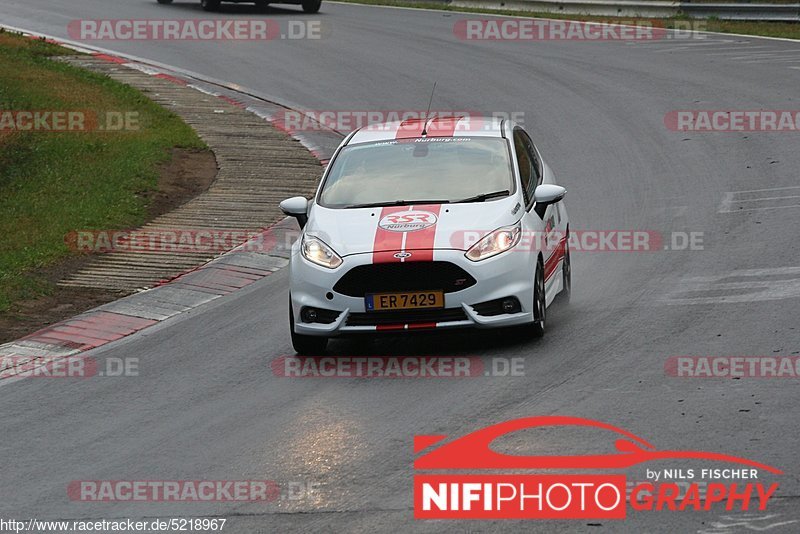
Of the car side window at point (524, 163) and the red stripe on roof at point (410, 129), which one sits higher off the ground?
the red stripe on roof at point (410, 129)

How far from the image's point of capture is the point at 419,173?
35.8ft

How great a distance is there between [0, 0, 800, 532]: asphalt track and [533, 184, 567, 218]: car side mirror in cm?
89

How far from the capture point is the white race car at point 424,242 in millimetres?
9758

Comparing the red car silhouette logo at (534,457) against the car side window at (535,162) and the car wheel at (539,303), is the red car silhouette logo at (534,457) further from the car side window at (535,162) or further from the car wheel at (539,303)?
the car side window at (535,162)

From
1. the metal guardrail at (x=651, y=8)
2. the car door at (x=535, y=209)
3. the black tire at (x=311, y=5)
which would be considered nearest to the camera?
the car door at (x=535, y=209)

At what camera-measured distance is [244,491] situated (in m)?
7.19

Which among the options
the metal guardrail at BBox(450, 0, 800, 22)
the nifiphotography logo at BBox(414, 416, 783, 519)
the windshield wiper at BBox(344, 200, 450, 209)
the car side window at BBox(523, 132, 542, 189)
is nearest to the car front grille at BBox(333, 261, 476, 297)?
the windshield wiper at BBox(344, 200, 450, 209)

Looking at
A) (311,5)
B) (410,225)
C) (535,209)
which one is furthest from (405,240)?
(311,5)

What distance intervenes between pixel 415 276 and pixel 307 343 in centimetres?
103

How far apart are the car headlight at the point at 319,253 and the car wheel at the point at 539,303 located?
1.43m

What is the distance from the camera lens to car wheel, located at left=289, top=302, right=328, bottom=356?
10.2 metres

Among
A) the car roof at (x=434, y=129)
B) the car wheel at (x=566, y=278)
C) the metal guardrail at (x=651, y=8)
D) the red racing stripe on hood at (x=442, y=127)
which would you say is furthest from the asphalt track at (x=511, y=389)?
the metal guardrail at (x=651, y=8)

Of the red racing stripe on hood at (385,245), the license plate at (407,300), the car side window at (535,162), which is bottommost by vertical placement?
the license plate at (407,300)

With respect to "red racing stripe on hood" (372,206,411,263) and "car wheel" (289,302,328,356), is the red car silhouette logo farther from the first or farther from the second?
"car wheel" (289,302,328,356)
